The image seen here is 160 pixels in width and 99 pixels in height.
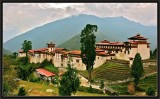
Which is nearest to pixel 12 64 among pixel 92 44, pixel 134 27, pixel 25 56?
pixel 25 56

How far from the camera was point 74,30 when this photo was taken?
859 centimetres

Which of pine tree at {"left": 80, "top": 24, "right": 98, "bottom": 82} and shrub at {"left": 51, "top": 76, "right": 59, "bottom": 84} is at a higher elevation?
pine tree at {"left": 80, "top": 24, "right": 98, "bottom": 82}

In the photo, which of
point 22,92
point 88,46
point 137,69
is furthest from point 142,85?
point 22,92

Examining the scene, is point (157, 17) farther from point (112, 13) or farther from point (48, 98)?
point (48, 98)

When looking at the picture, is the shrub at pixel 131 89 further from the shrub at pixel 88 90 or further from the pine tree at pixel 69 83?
the pine tree at pixel 69 83

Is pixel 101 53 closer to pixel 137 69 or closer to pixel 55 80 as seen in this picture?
pixel 137 69

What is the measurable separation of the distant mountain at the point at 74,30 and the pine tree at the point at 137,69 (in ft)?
1.05

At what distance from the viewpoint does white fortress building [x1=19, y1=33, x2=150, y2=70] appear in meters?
8.52

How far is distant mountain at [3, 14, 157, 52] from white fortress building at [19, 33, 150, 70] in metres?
0.10

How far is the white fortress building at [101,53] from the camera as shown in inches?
336

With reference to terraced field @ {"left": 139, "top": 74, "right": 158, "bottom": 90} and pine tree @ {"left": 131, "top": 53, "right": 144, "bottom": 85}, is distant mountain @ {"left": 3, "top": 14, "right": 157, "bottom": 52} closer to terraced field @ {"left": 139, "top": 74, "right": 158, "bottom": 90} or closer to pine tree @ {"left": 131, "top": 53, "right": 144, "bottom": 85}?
pine tree @ {"left": 131, "top": 53, "right": 144, "bottom": 85}

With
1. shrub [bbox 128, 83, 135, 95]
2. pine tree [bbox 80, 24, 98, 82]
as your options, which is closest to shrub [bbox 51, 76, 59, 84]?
pine tree [bbox 80, 24, 98, 82]

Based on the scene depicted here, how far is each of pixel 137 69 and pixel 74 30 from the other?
3.69 ft

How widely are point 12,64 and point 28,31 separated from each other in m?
0.56
